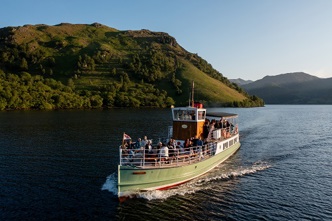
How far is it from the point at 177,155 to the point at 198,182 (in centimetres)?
427

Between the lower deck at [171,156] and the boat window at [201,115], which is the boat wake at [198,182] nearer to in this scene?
the lower deck at [171,156]

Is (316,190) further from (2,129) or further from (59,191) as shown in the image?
(2,129)

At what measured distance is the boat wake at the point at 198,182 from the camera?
27.8 m

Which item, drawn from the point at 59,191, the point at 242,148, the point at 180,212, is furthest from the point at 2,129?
the point at 180,212

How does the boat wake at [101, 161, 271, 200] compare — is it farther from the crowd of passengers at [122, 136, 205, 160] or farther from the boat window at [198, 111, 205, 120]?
the boat window at [198, 111, 205, 120]

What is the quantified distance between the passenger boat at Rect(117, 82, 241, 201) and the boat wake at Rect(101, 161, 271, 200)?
1.91 ft

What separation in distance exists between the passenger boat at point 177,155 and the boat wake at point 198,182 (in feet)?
1.91

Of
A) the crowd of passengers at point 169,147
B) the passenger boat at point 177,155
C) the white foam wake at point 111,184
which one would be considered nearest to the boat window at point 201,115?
the passenger boat at point 177,155

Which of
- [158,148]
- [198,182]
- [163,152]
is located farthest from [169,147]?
[198,182]

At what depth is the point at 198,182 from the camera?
32.4 m

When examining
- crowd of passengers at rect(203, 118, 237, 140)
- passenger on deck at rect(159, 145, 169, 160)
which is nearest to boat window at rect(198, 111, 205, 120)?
crowd of passengers at rect(203, 118, 237, 140)

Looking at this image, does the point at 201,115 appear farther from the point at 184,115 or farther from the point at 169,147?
the point at 169,147

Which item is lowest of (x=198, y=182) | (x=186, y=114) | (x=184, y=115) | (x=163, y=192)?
(x=163, y=192)

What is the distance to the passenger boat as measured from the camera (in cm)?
2730
